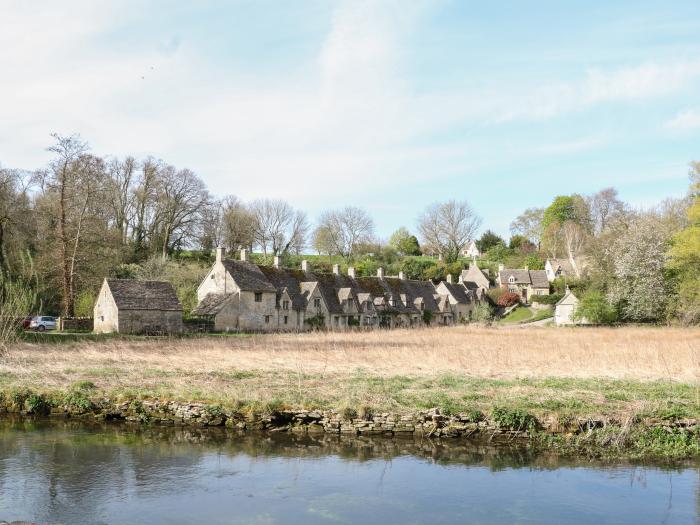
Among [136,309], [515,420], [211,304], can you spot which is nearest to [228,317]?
[211,304]

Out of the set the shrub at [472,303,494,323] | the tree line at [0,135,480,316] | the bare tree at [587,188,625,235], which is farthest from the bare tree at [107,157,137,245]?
the bare tree at [587,188,625,235]

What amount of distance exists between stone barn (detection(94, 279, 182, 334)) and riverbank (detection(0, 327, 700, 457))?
2102 cm

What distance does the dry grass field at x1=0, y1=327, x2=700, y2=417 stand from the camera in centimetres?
1881

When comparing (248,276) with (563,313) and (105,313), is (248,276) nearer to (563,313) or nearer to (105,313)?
(105,313)

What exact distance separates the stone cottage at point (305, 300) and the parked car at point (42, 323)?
11.8 metres

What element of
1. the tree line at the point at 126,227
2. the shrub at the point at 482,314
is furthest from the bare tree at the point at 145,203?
the shrub at the point at 482,314

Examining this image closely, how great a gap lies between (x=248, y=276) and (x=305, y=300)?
7433 millimetres

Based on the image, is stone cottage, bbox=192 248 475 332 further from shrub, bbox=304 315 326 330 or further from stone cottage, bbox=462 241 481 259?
stone cottage, bbox=462 241 481 259

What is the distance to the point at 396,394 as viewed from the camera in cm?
1967

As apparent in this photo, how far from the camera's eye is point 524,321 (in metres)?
82.7

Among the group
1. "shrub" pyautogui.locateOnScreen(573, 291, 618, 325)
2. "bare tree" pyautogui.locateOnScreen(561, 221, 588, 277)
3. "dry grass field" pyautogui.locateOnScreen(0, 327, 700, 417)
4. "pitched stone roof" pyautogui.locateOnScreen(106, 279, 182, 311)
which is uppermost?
"bare tree" pyautogui.locateOnScreen(561, 221, 588, 277)

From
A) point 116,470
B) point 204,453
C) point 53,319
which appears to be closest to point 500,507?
point 204,453

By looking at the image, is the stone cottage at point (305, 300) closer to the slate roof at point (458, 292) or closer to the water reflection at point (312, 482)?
the slate roof at point (458, 292)

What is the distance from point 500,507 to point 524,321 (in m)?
72.6
